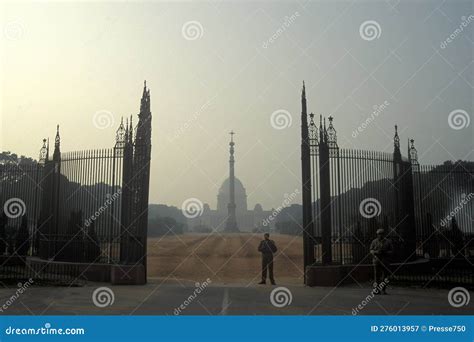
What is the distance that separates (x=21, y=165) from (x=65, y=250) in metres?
4.13

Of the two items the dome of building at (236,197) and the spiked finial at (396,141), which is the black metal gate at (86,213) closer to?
the spiked finial at (396,141)

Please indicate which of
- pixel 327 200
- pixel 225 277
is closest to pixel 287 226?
pixel 225 277

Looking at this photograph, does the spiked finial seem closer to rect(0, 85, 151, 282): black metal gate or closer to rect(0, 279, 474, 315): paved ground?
rect(0, 279, 474, 315): paved ground

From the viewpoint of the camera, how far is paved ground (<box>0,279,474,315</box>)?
9.17 meters

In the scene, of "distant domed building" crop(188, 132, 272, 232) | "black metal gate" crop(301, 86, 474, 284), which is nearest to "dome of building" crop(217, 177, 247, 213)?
"distant domed building" crop(188, 132, 272, 232)

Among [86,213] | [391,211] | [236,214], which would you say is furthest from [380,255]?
[236,214]

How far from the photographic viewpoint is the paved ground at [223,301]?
30.1 ft

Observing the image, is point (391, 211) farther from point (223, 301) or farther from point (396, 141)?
point (223, 301)

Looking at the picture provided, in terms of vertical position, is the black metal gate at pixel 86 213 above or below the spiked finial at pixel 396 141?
below

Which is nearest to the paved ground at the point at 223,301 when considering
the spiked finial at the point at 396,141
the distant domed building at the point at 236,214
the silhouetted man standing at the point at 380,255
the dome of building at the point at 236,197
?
the silhouetted man standing at the point at 380,255

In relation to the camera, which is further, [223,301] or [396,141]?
[396,141]

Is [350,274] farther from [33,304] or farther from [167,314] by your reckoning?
[33,304]

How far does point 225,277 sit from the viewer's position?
16500 mm

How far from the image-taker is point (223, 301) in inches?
399
